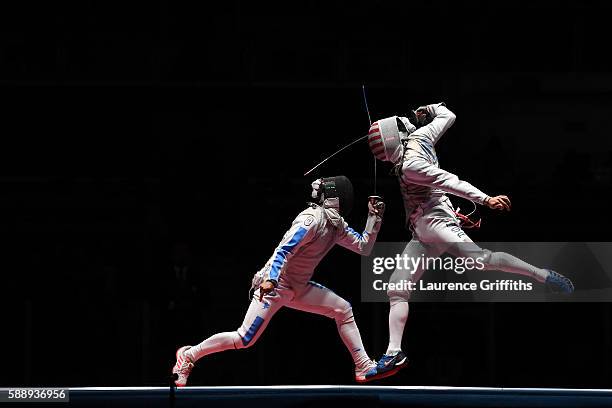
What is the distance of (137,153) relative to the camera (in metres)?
9.69

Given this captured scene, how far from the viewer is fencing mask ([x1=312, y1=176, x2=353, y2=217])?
7.02 meters

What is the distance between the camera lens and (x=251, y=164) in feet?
30.9

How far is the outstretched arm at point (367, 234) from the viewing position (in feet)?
22.7

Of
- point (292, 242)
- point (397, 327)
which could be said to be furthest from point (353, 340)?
point (292, 242)

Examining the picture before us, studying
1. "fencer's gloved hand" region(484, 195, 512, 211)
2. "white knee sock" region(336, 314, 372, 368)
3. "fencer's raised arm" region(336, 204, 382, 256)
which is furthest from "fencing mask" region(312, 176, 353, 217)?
"fencer's gloved hand" region(484, 195, 512, 211)

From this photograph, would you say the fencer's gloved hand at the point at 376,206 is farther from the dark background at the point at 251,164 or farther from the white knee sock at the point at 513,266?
the dark background at the point at 251,164

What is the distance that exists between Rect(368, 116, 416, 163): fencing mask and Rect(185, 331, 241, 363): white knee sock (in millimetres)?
1602

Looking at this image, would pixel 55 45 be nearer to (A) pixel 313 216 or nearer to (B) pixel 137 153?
(B) pixel 137 153

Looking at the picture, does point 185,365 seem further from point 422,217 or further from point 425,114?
point 425,114

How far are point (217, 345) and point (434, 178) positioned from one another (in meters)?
1.88

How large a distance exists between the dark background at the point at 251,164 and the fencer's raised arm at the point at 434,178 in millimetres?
1715

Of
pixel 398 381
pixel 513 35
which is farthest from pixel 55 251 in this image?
pixel 513 35

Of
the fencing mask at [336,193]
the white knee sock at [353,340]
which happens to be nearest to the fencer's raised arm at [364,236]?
the fencing mask at [336,193]

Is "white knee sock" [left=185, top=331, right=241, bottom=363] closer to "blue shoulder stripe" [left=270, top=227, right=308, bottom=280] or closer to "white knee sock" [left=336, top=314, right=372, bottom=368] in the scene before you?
"blue shoulder stripe" [left=270, top=227, right=308, bottom=280]
